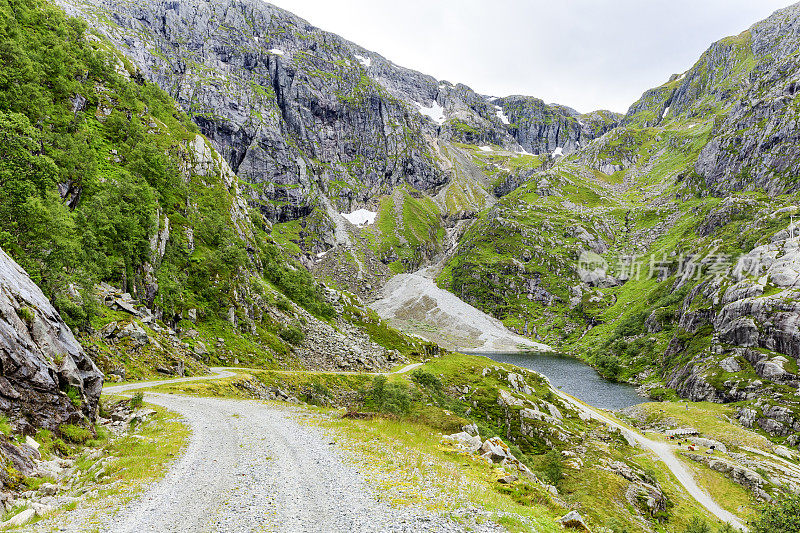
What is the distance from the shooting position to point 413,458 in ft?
68.7

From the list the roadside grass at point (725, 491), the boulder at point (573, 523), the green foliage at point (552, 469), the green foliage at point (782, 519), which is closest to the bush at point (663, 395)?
the roadside grass at point (725, 491)

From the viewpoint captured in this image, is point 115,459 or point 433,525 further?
point 115,459

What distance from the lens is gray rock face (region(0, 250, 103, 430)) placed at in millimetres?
17328

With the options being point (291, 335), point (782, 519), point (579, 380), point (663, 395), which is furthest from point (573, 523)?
point (579, 380)

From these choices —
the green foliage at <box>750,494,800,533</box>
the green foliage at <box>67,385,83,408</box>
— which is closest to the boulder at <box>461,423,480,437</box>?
the green foliage at <box>750,494,800,533</box>

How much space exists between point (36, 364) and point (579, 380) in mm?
162247

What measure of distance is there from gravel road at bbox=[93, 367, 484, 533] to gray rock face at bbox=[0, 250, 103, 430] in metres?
7.04

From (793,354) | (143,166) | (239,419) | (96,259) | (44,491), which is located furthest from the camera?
(793,354)

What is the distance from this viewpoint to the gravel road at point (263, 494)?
41.2 feet

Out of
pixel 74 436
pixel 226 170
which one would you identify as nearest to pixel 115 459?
pixel 74 436

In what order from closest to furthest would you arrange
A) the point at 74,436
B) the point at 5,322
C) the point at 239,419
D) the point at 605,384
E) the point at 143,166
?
1. the point at 5,322
2. the point at 74,436
3. the point at 239,419
4. the point at 143,166
5. the point at 605,384

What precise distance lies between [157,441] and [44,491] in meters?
8.03

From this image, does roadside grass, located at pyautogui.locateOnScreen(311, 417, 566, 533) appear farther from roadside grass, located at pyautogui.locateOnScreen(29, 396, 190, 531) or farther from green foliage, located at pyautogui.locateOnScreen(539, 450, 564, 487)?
green foliage, located at pyautogui.locateOnScreen(539, 450, 564, 487)

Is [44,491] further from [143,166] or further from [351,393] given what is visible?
[143,166]
